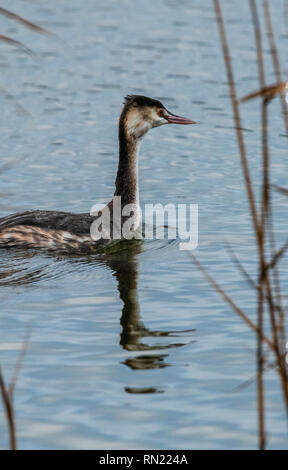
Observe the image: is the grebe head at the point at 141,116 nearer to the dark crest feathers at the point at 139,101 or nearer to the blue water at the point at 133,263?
the dark crest feathers at the point at 139,101

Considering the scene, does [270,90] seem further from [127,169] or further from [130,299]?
[127,169]

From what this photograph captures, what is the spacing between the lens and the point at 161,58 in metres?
19.6

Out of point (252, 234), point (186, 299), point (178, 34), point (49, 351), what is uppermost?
point (178, 34)

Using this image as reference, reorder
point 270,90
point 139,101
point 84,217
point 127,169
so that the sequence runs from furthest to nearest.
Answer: point 127,169 → point 139,101 → point 84,217 → point 270,90

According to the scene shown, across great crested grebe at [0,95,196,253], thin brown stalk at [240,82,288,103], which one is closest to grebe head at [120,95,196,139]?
great crested grebe at [0,95,196,253]

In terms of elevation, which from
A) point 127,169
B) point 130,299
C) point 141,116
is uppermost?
point 141,116

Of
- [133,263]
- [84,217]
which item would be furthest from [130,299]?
[84,217]

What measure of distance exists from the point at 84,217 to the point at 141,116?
4.63 feet

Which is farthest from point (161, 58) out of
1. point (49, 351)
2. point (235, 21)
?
point (49, 351)
